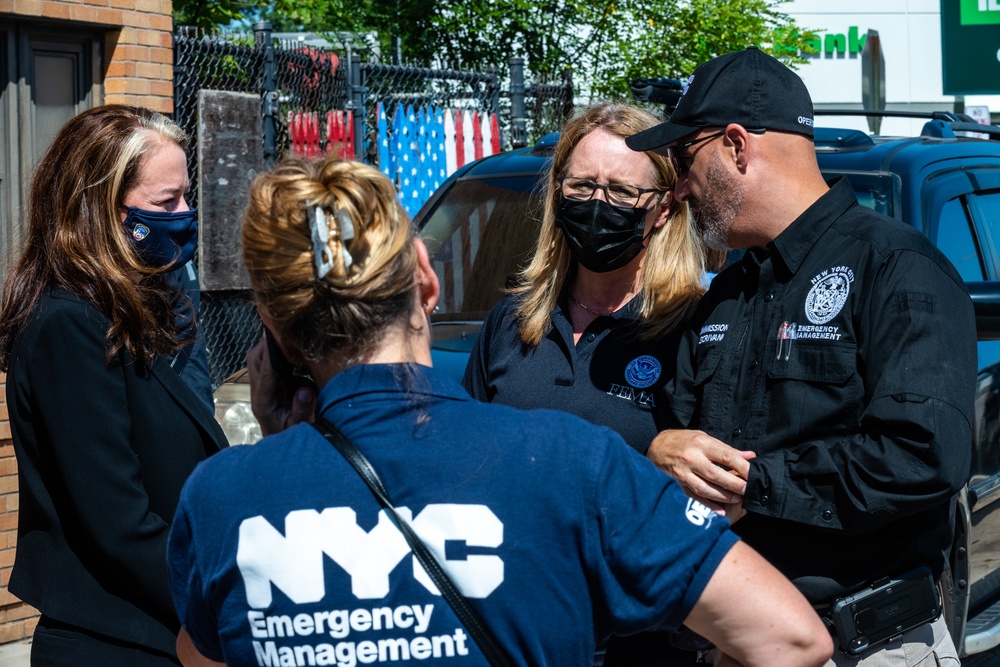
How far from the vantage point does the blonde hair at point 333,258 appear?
5.10 feet

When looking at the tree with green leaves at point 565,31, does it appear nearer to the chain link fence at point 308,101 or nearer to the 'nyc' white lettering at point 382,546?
the chain link fence at point 308,101

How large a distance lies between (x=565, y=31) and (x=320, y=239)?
11.1 metres

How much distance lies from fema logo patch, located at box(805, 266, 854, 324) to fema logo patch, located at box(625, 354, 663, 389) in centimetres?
47

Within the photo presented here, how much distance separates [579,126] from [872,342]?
1066mm

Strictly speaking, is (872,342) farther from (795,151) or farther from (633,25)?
(633,25)

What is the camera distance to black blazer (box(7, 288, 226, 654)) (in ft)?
7.33

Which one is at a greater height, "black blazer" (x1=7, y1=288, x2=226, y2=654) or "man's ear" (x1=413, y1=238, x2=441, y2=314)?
A: "man's ear" (x1=413, y1=238, x2=441, y2=314)

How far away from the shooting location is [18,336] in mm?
2332

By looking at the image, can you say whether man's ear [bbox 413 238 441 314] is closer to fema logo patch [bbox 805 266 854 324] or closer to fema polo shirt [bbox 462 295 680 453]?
fema logo patch [bbox 805 266 854 324]

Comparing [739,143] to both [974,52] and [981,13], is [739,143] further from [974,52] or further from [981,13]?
[981,13]

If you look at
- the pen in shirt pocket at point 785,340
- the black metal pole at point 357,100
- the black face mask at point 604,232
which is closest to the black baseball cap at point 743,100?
the black face mask at point 604,232

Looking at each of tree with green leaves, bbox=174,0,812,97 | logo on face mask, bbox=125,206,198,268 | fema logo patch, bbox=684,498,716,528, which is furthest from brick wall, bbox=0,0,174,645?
tree with green leaves, bbox=174,0,812,97

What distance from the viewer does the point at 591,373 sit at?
2744 mm

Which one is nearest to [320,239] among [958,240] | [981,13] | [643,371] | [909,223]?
[643,371]
